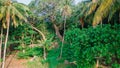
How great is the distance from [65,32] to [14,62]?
7426mm

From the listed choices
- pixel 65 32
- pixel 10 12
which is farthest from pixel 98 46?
pixel 65 32

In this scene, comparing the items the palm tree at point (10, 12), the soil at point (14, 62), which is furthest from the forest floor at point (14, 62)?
the palm tree at point (10, 12)

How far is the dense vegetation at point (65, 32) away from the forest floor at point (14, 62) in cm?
74

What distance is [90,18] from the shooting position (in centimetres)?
2956

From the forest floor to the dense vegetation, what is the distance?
74cm

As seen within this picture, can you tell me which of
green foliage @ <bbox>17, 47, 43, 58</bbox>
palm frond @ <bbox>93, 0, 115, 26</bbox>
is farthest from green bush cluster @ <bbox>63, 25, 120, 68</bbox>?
green foliage @ <bbox>17, 47, 43, 58</bbox>

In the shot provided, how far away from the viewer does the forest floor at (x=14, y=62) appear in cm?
3334

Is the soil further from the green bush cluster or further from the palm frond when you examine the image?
the palm frond

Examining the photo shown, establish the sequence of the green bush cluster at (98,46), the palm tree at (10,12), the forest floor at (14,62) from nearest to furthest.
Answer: the green bush cluster at (98,46), the palm tree at (10,12), the forest floor at (14,62)

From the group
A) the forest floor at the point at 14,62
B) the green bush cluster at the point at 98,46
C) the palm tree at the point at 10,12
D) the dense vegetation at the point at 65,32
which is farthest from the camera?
the forest floor at the point at 14,62

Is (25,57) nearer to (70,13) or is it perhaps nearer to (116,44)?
(70,13)

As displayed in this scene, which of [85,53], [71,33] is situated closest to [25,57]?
[71,33]

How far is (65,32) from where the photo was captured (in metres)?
35.1

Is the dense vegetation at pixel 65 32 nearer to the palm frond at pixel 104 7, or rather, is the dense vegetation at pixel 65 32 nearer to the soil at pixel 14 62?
the palm frond at pixel 104 7
